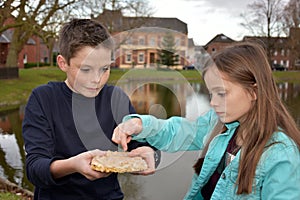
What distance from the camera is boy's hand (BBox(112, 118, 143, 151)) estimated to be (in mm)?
1764

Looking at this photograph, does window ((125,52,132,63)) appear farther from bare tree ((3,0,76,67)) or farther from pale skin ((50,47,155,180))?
bare tree ((3,0,76,67))

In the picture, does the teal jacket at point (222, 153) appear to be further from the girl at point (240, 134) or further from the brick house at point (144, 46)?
the brick house at point (144, 46)

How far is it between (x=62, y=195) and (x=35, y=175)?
0.83ft

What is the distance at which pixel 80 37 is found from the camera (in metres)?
1.88

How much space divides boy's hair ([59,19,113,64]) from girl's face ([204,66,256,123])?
0.50 metres

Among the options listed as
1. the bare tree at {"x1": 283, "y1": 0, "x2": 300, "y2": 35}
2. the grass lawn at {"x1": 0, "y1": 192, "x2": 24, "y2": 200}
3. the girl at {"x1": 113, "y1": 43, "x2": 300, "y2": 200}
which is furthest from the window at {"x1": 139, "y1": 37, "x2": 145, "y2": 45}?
the bare tree at {"x1": 283, "y1": 0, "x2": 300, "y2": 35}

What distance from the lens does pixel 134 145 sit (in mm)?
2006

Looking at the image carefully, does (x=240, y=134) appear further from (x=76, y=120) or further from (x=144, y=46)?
(x=76, y=120)

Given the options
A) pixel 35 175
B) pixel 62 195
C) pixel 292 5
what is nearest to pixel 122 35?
pixel 35 175

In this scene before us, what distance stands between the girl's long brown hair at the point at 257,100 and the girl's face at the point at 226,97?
27 millimetres

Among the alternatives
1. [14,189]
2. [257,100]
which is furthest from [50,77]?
[257,100]

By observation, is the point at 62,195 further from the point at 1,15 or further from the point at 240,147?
the point at 1,15

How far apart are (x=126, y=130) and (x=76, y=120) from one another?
0.25 metres

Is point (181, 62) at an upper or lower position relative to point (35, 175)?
upper
